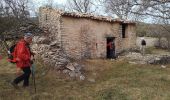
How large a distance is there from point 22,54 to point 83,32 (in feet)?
32.6

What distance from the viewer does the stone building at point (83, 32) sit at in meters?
21.2

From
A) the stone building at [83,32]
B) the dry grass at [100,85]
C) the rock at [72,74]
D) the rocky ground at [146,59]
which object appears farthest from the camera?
the rocky ground at [146,59]

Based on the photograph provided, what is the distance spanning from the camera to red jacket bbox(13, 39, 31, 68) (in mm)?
12938

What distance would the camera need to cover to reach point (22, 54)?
42.4ft

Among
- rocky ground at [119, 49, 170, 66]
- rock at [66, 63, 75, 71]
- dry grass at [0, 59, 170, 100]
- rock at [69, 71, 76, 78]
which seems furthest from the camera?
rocky ground at [119, 49, 170, 66]

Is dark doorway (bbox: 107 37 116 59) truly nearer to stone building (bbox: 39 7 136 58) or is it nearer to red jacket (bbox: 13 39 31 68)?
stone building (bbox: 39 7 136 58)

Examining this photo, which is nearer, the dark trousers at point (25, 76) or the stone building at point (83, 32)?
the dark trousers at point (25, 76)

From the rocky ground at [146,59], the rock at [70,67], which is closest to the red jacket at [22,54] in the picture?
the rock at [70,67]

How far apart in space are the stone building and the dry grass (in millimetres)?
1996

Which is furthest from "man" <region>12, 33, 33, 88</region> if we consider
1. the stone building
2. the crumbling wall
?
the stone building

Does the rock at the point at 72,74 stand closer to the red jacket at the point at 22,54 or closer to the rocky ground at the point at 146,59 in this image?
the red jacket at the point at 22,54

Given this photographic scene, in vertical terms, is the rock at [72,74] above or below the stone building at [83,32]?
below

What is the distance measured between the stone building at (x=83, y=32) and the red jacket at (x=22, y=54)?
777cm

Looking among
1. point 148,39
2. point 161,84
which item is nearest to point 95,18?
point 161,84
